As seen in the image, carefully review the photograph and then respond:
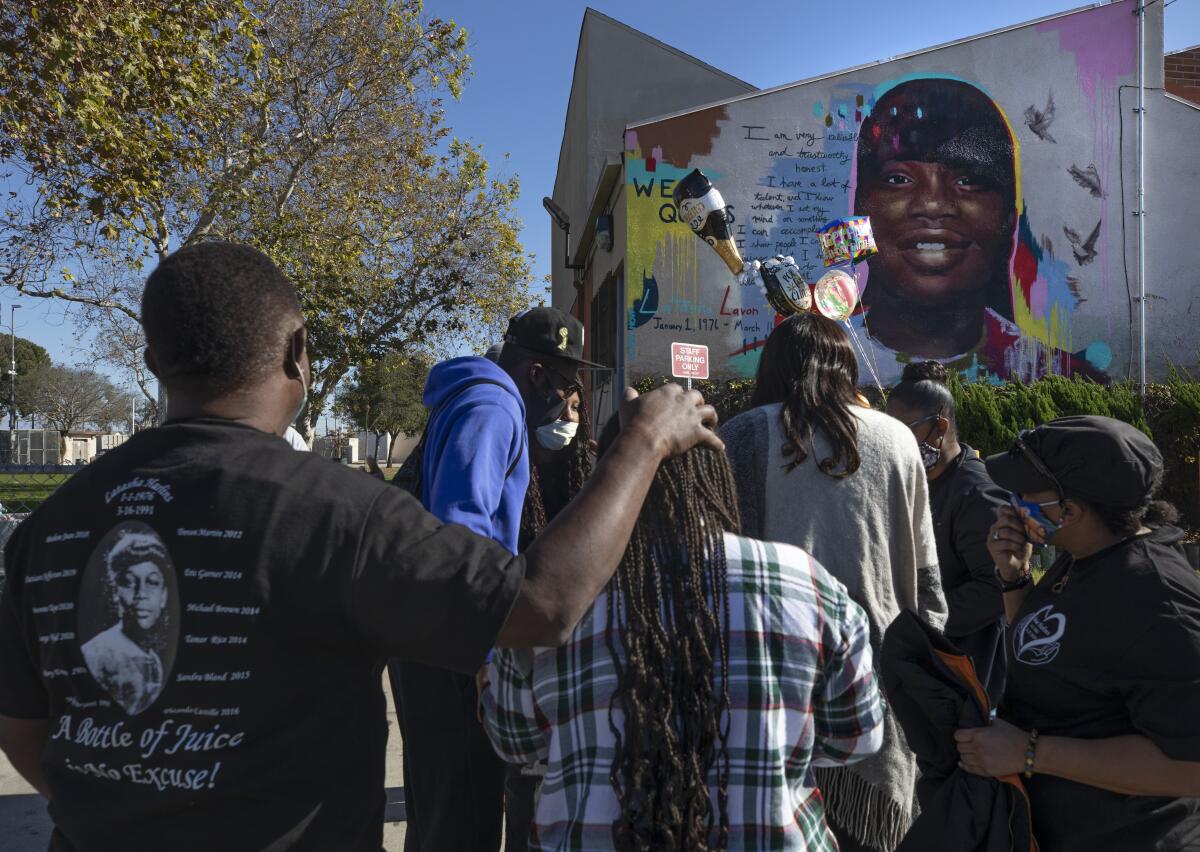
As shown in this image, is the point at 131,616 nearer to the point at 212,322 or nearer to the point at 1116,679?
the point at 212,322

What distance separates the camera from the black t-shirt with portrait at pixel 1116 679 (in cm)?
182

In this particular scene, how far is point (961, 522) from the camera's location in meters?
3.14

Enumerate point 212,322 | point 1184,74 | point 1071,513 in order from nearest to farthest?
1. point 212,322
2. point 1071,513
3. point 1184,74

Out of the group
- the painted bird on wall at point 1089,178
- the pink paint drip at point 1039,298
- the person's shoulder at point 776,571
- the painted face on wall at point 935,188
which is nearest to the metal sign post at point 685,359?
the person's shoulder at point 776,571

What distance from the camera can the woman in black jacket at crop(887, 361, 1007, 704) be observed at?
2.89m

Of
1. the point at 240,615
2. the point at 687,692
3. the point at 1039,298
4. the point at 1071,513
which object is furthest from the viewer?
the point at 1039,298

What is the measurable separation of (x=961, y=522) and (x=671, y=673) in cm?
194

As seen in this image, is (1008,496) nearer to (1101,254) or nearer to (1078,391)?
(1078,391)

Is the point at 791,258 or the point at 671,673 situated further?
the point at 791,258

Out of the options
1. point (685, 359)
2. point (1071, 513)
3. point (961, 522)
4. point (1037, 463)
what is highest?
point (685, 359)

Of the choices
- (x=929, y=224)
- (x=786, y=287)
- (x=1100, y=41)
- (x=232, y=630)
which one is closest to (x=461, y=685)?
(x=232, y=630)

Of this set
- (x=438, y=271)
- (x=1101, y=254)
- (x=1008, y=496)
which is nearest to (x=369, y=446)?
(x=438, y=271)

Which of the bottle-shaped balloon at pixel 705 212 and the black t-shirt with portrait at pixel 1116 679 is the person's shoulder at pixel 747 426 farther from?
the bottle-shaped balloon at pixel 705 212

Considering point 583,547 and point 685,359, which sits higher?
point 685,359
